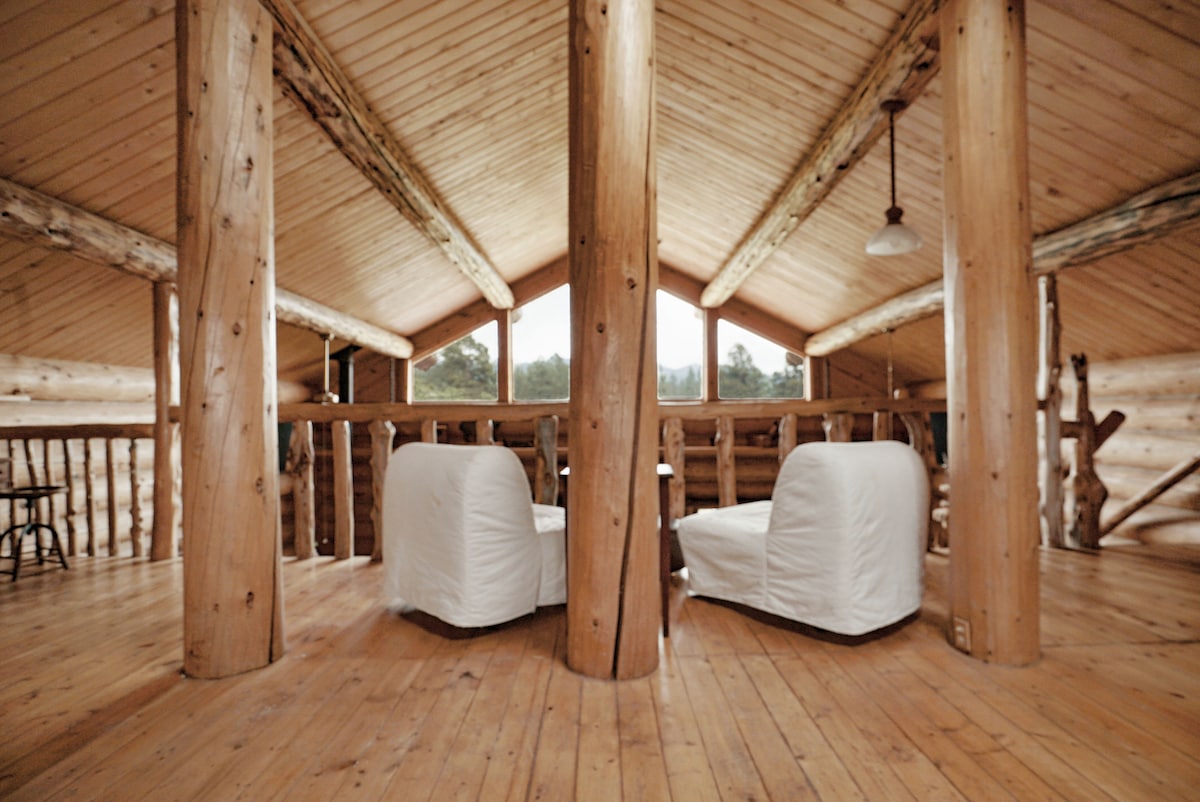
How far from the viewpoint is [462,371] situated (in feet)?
32.4

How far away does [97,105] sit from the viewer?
313 centimetres

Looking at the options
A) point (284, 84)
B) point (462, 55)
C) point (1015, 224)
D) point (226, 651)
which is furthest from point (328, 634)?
point (462, 55)

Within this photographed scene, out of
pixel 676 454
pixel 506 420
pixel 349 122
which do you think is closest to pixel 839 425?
pixel 676 454

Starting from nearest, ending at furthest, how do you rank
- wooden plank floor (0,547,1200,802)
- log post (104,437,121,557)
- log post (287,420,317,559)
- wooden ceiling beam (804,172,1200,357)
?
wooden plank floor (0,547,1200,802) < wooden ceiling beam (804,172,1200,357) < log post (287,420,317,559) < log post (104,437,121,557)

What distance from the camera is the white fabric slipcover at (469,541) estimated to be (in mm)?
2359

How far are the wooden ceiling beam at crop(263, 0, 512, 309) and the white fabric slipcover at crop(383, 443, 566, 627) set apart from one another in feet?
6.46

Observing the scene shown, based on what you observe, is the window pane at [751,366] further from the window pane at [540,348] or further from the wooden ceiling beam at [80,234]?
the wooden ceiling beam at [80,234]

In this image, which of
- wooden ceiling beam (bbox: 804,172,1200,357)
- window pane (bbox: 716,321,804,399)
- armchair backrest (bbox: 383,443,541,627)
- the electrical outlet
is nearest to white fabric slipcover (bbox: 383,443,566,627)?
armchair backrest (bbox: 383,443,541,627)

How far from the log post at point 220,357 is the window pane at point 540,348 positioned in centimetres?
748

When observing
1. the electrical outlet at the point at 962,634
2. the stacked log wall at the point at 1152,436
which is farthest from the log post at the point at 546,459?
the stacked log wall at the point at 1152,436

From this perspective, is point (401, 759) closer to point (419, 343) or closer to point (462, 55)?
point (462, 55)

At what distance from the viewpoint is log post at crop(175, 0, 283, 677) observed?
6.83 feet

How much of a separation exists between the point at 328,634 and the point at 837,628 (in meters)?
2.02

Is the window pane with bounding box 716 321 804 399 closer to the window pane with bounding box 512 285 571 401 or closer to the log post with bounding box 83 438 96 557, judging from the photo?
the window pane with bounding box 512 285 571 401
